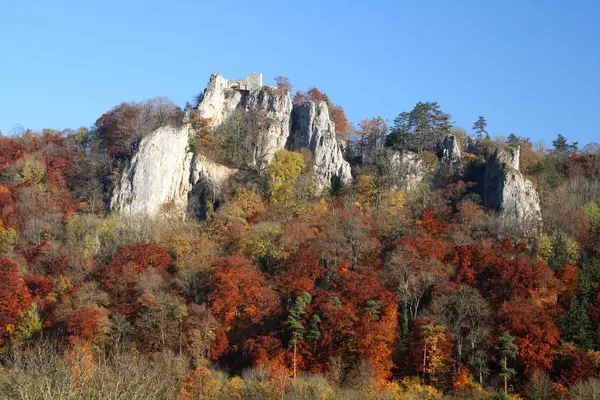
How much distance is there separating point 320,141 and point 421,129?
30.6ft

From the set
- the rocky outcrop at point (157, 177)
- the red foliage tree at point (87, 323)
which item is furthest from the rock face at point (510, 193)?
the red foliage tree at point (87, 323)

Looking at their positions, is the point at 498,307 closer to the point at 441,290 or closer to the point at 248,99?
the point at 441,290

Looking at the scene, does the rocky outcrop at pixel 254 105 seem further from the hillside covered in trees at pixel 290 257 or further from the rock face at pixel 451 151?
the rock face at pixel 451 151

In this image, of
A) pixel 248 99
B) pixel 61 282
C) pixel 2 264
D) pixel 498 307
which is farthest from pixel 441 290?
pixel 248 99

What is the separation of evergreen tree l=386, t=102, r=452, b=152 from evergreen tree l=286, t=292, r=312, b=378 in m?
25.9

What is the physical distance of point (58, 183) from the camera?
5391 centimetres

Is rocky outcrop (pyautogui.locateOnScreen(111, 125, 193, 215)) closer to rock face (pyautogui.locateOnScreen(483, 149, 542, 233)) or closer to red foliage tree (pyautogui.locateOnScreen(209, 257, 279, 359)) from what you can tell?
red foliage tree (pyautogui.locateOnScreen(209, 257, 279, 359))

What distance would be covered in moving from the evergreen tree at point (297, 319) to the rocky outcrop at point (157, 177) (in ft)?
57.7

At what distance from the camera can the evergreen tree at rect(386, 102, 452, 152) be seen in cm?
6028

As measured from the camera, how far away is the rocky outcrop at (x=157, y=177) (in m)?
50.9

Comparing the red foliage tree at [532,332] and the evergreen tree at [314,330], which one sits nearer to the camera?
the red foliage tree at [532,332]

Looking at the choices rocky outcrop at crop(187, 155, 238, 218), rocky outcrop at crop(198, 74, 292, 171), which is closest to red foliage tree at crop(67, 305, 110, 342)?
rocky outcrop at crop(187, 155, 238, 218)

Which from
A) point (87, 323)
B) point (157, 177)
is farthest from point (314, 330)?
point (157, 177)

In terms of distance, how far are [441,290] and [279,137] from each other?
77.4 feet
